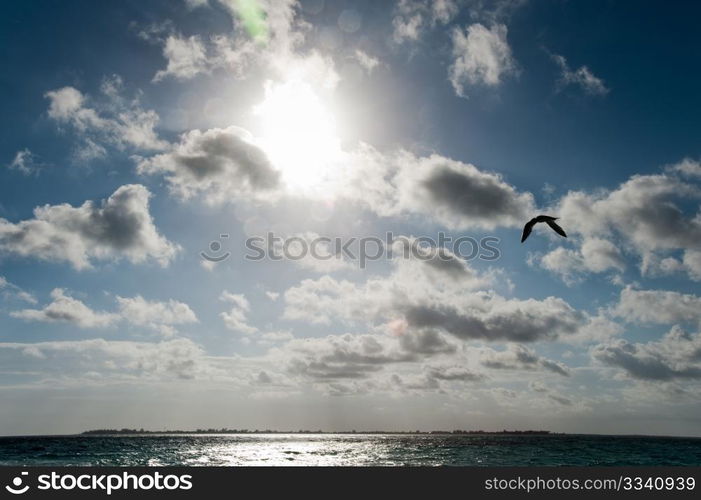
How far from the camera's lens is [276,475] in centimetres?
2998

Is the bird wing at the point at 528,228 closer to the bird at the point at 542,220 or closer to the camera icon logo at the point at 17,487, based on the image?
the bird at the point at 542,220

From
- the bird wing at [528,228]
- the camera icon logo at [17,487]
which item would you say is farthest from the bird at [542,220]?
the camera icon logo at [17,487]

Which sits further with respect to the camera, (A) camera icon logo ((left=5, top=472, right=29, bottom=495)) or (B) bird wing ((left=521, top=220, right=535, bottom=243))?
(A) camera icon logo ((left=5, top=472, right=29, bottom=495))

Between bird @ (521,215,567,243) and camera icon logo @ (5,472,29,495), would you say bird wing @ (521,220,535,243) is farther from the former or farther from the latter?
camera icon logo @ (5,472,29,495)

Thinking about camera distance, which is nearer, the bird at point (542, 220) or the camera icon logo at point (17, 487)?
the bird at point (542, 220)

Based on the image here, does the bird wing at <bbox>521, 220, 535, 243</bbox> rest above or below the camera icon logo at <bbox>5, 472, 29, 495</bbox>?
above

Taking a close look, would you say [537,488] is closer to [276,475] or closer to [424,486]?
[424,486]

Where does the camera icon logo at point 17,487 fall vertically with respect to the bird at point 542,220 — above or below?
below

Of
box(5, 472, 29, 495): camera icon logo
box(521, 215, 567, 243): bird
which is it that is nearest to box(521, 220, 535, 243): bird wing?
box(521, 215, 567, 243): bird

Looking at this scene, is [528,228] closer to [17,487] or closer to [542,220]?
[542,220]

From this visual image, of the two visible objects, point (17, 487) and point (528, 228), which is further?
point (17, 487)

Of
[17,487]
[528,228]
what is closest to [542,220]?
[528,228]

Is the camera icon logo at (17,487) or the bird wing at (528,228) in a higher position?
the bird wing at (528,228)

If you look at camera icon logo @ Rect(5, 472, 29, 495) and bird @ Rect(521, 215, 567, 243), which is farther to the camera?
camera icon logo @ Rect(5, 472, 29, 495)
